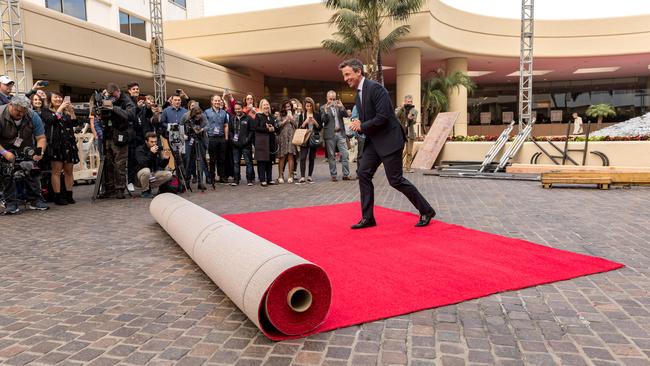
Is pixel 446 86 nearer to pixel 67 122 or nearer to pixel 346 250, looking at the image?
pixel 67 122

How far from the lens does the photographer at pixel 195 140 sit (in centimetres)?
960

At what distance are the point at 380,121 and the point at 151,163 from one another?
19.1 feet

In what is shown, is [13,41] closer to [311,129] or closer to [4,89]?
[4,89]

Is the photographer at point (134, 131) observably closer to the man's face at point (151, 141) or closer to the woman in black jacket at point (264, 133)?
the man's face at point (151, 141)

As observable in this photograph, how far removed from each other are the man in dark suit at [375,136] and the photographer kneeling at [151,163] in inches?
174

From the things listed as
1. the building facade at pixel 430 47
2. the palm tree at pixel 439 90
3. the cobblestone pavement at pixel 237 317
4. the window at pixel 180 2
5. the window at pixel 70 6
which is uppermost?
the window at pixel 180 2

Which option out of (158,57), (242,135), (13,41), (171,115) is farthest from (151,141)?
(158,57)

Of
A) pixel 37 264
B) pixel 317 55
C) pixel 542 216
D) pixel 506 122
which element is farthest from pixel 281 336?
pixel 506 122

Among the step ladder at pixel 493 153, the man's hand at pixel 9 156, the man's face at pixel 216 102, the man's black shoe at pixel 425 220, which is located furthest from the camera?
the step ladder at pixel 493 153

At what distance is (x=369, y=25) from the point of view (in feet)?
66.5

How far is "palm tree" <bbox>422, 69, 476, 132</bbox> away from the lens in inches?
943

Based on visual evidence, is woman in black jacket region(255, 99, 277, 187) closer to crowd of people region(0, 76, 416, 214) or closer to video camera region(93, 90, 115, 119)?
crowd of people region(0, 76, 416, 214)

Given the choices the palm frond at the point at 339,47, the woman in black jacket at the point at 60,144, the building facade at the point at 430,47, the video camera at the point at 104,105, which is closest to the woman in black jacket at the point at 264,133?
the video camera at the point at 104,105

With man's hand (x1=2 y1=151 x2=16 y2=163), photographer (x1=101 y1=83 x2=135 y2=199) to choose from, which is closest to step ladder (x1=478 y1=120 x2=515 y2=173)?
photographer (x1=101 y1=83 x2=135 y2=199)
